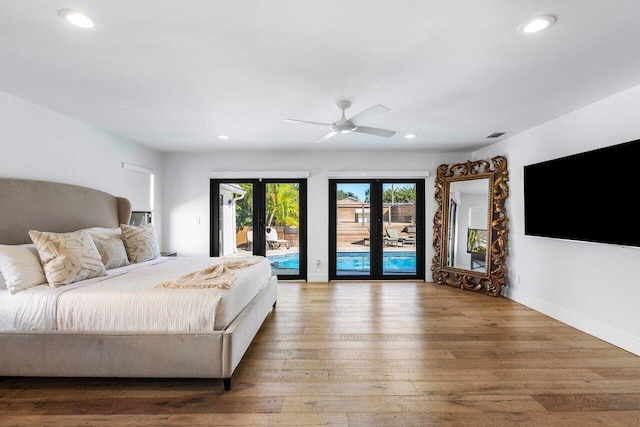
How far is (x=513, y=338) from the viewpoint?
3.09 metres

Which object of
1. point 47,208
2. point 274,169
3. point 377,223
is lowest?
point 377,223

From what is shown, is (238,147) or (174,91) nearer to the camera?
(174,91)

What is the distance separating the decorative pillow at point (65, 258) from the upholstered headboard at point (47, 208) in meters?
0.48

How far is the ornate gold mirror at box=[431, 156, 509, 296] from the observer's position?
4691 millimetres

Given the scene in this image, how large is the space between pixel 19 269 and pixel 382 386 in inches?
114

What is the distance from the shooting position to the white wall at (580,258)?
2.86 meters

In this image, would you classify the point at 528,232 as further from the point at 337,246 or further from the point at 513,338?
the point at 337,246

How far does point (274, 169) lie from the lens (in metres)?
5.68

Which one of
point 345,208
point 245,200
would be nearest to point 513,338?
point 345,208

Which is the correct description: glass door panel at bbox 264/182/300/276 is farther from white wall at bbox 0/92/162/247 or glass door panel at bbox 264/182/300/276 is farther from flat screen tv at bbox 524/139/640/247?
flat screen tv at bbox 524/139/640/247

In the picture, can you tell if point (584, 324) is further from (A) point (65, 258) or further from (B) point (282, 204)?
(A) point (65, 258)

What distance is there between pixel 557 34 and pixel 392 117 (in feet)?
5.96

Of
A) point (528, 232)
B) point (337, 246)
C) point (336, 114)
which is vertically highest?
point (336, 114)

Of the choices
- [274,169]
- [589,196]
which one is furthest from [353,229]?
[589,196]
